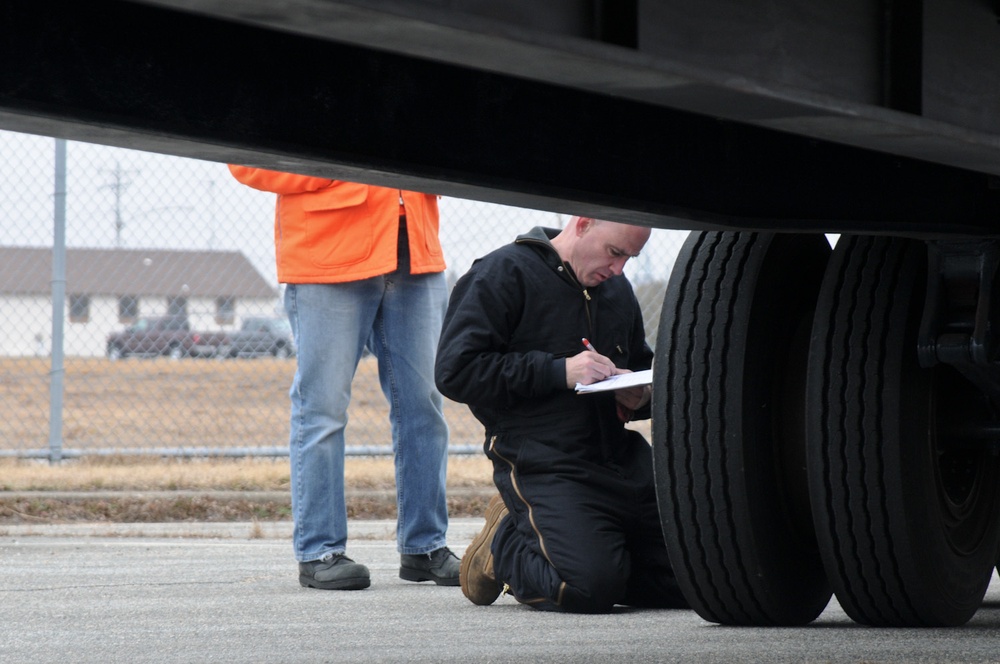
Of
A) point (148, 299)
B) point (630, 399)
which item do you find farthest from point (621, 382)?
point (148, 299)

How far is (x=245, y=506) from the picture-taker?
6.92 m

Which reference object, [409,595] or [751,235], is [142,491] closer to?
[409,595]

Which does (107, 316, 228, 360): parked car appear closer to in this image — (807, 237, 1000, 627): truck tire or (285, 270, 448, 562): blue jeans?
(285, 270, 448, 562): blue jeans

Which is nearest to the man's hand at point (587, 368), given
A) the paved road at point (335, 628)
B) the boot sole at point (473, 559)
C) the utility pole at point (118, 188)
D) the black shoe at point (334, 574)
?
the boot sole at point (473, 559)

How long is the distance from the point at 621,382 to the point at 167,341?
6021mm

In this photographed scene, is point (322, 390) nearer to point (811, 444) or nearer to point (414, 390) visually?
point (414, 390)

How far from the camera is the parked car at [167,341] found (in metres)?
9.03

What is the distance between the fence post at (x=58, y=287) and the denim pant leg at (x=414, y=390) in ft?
11.2

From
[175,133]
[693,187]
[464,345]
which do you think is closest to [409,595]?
[464,345]

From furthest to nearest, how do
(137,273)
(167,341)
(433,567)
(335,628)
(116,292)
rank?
1. (167,341)
2. (116,292)
3. (137,273)
4. (433,567)
5. (335,628)

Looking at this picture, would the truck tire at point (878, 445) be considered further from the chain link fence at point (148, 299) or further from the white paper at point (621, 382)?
the chain link fence at point (148, 299)

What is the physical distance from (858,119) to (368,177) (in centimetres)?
84

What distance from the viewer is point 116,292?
898 cm

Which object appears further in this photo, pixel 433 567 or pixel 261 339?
pixel 261 339
